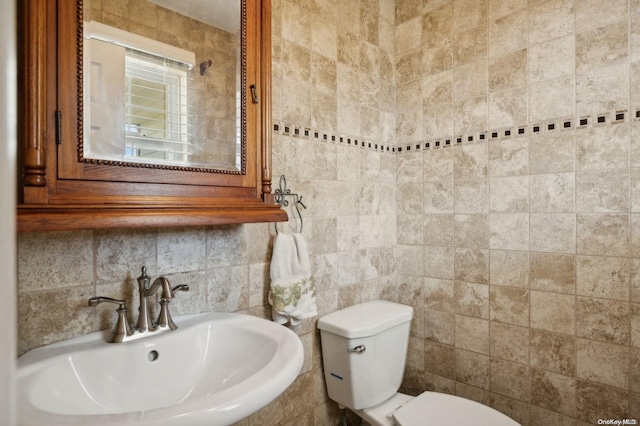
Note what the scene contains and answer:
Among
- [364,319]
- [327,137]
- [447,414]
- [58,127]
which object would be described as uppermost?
[327,137]

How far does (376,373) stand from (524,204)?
95 centimetres

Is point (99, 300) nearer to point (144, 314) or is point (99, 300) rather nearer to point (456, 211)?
point (144, 314)

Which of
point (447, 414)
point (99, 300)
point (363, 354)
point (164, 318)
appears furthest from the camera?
point (363, 354)

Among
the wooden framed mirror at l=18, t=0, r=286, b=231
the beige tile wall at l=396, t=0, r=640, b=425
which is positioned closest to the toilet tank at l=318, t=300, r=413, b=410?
the beige tile wall at l=396, t=0, r=640, b=425

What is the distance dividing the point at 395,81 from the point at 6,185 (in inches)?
78.3

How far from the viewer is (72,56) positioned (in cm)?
79

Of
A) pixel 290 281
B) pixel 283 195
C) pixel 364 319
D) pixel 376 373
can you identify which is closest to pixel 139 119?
pixel 283 195

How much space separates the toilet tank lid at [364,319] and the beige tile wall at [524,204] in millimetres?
284

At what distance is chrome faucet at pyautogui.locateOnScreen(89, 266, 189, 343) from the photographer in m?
0.93

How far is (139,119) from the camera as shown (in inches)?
36.8

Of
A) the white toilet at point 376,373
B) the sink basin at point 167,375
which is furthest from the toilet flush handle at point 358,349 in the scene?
the sink basin at point 167,375

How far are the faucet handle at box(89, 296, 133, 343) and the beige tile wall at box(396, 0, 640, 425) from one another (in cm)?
137

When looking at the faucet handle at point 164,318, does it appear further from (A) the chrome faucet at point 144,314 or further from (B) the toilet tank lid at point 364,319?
(B) the toilet tank lid at point 364,319

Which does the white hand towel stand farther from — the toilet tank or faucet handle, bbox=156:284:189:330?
faucet handle, bbox=156:284:189:330
